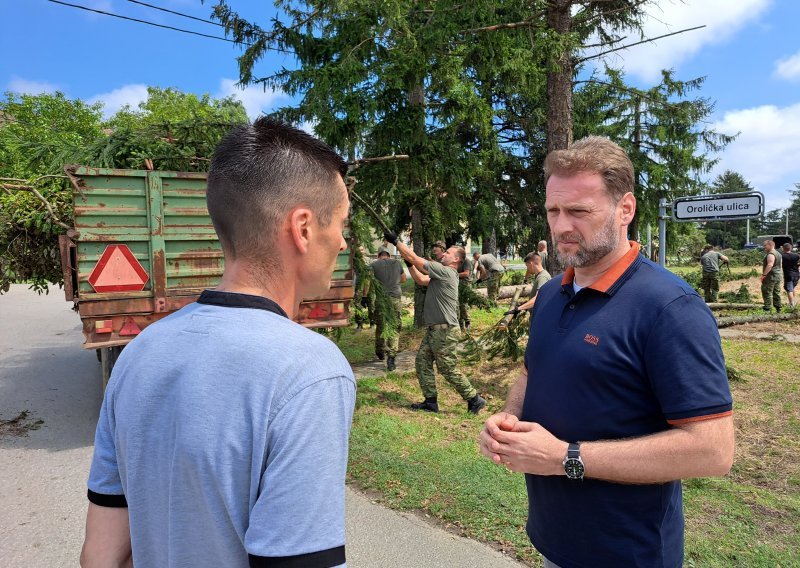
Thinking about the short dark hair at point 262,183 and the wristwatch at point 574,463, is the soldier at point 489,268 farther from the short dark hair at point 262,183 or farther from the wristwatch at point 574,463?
the short dark hair at point 262,183

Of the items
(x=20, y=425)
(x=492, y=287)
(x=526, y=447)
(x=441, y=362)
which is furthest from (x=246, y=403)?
(x=492, y=287)

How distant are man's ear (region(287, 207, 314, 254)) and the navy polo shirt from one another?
3.23 ft

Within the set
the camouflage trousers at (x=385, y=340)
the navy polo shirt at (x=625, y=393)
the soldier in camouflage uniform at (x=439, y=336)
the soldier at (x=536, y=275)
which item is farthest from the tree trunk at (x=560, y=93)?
the navy polo shirt at (x=625, y=393)

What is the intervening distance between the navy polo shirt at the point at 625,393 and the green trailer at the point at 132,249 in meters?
3.35

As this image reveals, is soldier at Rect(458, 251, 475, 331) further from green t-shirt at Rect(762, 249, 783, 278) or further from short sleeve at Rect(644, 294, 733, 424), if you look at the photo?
short sleeve at Rect(644, 294, 733, 424)

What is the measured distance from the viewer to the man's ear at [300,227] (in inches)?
45.5

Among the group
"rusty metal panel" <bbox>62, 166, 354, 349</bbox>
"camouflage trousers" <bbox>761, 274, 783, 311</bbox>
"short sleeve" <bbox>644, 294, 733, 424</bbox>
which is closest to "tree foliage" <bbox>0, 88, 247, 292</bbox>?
"rusty metal panel" <bbox>62, 166, 354, 349</bbox>

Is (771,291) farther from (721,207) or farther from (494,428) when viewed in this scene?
(494,428)

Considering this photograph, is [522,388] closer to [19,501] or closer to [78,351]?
[19,501]

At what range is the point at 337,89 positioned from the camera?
7.42 m

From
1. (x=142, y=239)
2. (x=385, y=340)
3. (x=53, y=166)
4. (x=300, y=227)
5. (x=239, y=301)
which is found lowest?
(x=385, y=340)

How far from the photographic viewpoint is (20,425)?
6.25m

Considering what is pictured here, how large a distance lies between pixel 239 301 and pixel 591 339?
112cm

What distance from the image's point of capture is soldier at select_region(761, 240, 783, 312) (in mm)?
14008
